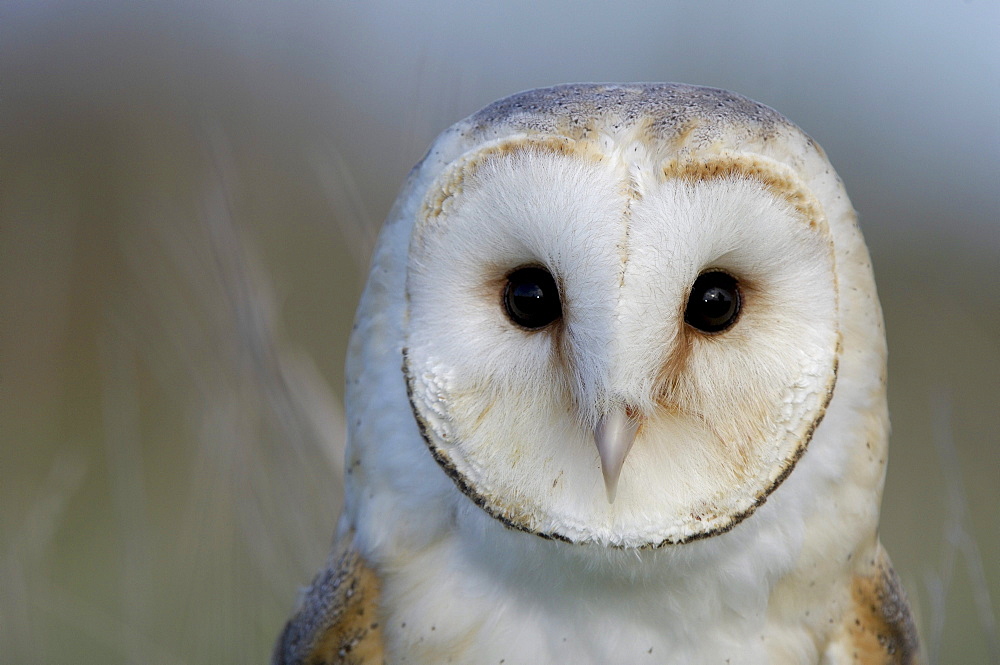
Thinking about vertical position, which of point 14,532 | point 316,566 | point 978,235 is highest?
point 978,235

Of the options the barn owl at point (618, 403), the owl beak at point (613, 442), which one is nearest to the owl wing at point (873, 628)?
the barn owl at point (618, 403)

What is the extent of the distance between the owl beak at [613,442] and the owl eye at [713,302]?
0.12m

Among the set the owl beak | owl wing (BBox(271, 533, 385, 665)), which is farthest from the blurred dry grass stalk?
the owl beak

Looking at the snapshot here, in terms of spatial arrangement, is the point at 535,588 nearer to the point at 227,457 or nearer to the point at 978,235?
the point at 227,457

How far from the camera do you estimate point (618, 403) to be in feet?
2.73

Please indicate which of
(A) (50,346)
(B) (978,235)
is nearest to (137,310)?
(A) (50,346)

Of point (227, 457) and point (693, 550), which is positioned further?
point (227, 457)

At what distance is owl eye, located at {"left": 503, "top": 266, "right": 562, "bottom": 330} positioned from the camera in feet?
2.90

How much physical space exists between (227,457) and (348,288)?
1.21 meters

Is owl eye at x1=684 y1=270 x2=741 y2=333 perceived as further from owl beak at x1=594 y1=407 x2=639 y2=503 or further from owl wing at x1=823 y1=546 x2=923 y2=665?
owl wing at x1=823 y1=546 x2=923 y2=665

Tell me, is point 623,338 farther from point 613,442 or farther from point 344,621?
point 344,621

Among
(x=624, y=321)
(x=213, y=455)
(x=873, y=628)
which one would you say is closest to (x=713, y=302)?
(x=624, y=321)

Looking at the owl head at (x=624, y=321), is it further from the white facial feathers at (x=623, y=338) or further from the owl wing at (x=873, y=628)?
the owl wing at (x=873, y=628)

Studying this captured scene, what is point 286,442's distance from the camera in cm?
183
